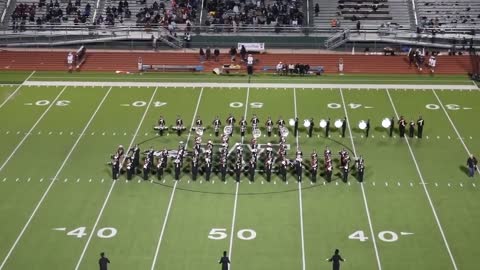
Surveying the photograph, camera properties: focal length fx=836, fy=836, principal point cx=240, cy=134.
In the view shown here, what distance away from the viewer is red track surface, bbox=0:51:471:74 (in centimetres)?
4109

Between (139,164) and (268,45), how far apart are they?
17.3m

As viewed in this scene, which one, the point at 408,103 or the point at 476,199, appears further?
the point at 408,103

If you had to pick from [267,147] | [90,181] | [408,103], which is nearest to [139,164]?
[90,181]

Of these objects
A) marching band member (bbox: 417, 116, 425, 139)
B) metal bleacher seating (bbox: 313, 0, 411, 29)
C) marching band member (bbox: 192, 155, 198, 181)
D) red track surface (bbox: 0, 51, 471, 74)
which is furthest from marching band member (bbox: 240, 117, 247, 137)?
metal bleacher seating (bbox: 313, 0, 411, 29)

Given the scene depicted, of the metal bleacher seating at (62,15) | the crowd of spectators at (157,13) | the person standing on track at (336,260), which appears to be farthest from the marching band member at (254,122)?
the metal bleacher seating at (62,15)

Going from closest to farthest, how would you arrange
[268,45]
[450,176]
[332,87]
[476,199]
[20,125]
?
[476,199] → [450,176] → [20,125] → [332,87] → [268,45]

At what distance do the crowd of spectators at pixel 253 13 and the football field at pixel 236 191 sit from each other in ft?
31.1

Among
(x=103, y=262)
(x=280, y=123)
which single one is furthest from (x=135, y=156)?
(x=103, y=262)

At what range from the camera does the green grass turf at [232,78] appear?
3903cm

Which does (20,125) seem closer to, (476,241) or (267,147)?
(267,147)

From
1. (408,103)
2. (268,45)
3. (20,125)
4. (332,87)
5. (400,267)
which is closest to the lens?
(400,267)

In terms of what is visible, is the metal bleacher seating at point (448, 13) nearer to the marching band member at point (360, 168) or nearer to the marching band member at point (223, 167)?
the marching band member at point (360, 168)

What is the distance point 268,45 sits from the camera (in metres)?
44.4

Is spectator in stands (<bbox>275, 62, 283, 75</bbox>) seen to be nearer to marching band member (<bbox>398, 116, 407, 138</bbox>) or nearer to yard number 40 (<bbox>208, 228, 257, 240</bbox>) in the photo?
marching band member (<bbox>398, 116, 407, 138</bbox>)
